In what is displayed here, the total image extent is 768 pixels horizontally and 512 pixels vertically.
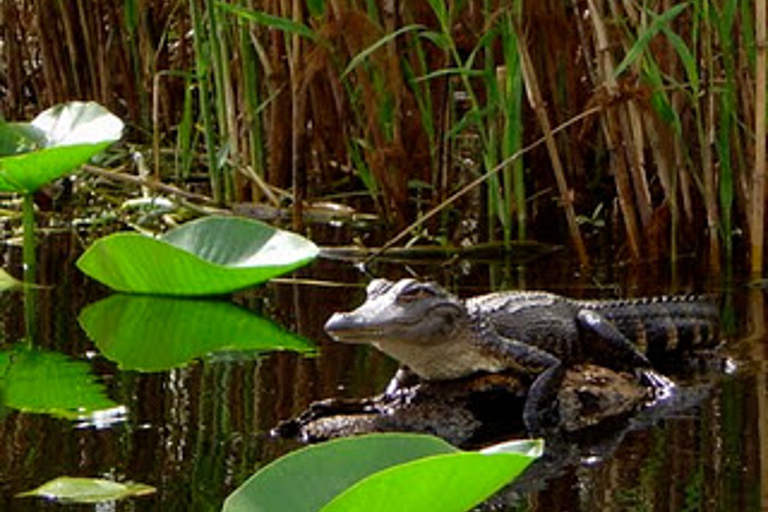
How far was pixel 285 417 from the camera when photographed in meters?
3.28

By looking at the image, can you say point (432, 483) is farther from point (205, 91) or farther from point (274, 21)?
point (205, 91)

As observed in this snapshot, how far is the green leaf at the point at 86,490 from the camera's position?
2.72m

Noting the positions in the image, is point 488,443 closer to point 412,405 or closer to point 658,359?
point 412,405

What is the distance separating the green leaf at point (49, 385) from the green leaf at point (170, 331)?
0.37 ft

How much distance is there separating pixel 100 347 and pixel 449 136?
1049 millimetres

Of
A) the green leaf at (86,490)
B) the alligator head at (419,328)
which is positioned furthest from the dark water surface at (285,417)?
the alligator head at (419,328)

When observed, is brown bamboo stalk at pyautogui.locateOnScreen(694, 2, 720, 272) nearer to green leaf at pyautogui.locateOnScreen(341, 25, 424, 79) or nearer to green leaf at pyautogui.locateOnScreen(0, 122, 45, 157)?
green leaf at pyautogui.locateOnScreen(341, 25, 424, 79)

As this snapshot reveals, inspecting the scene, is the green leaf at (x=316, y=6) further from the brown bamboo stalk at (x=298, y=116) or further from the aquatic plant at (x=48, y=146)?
the aquatic plant at (x=48, y=146)

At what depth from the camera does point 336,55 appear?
491cm

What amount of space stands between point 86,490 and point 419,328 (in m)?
0.74

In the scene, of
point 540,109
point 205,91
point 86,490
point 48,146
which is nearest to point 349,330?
point 86,490

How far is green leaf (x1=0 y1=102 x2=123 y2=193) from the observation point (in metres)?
4.36

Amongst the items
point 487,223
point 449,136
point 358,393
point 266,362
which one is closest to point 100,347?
point 266,362

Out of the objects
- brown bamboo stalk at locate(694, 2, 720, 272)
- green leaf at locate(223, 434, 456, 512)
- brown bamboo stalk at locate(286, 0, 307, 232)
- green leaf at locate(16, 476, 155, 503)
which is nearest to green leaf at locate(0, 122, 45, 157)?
brown bamboo stalk at locate(286, 0, 307, 232)
